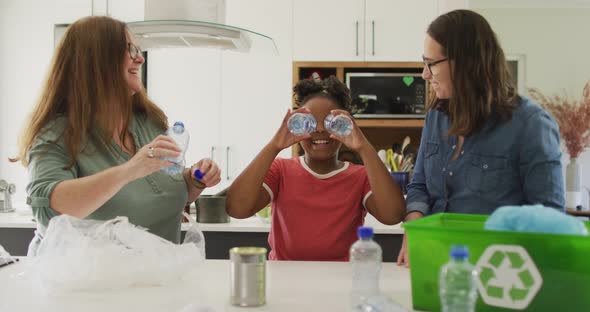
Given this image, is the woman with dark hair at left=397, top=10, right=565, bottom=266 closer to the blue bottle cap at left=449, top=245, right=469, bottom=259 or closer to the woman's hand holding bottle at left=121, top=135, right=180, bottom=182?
the blue bottle cap at left=449, top=245, right=469, bottom=259

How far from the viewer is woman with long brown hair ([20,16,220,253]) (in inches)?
53.5

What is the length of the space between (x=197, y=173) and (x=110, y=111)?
0.32m

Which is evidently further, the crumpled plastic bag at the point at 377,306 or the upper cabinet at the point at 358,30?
the upper cabinet at the point at 358,30

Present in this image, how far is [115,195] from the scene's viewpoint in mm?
1414

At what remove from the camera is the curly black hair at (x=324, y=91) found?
174 cm

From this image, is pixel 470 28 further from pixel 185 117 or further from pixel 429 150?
pixel 185 117

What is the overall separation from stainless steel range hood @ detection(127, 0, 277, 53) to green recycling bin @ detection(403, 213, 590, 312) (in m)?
0.97

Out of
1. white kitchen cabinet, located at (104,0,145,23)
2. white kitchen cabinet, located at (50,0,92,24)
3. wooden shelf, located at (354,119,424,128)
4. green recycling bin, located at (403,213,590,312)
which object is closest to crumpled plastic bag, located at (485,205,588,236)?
green recycling bin, located at (403,213,590,312)

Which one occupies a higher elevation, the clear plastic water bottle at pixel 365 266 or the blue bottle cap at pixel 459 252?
the blue bottle cap at pixel 459 252

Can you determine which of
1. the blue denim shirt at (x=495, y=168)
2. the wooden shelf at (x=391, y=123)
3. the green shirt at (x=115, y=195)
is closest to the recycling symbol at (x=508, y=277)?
the blue denim shirt at (x=495, y=168)

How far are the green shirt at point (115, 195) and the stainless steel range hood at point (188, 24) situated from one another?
1.05 feet

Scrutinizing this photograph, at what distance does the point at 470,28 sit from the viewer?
1374 mm

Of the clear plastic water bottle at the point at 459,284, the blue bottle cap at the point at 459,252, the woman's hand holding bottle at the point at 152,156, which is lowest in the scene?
the clear plastic water bottle at the point at 459,284

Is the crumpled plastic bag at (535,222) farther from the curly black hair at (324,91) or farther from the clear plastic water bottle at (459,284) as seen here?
the curly black hair at (324,91)
